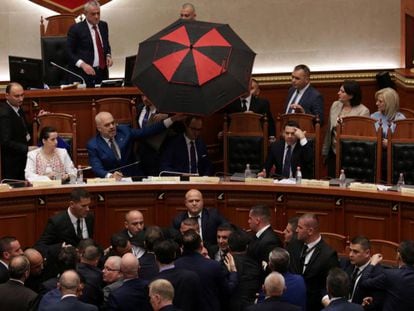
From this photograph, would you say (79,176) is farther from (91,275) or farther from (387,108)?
(387,108)

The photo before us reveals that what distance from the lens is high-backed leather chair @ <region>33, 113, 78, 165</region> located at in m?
11.2

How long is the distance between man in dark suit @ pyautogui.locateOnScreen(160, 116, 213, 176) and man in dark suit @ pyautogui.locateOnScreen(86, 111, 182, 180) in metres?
0.19

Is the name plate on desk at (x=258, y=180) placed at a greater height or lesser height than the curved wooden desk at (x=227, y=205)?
greater

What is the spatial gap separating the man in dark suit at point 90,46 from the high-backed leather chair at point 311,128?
2129mm

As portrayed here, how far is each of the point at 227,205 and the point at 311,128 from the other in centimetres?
125

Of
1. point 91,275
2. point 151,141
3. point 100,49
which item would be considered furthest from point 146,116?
point 91,275

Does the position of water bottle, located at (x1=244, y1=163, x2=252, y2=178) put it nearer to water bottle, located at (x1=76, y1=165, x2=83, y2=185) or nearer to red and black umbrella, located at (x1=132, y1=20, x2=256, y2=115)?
red and black umbrella, located at (x1=132, y1=20, x2=256, y2=115)

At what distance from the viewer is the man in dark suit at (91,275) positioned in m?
8.04

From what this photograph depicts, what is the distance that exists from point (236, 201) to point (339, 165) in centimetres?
112

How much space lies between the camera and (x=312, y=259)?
8.55 meters

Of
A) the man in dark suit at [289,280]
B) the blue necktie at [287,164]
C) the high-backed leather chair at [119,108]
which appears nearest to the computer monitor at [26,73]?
the high-backed leather chair at [119,108]

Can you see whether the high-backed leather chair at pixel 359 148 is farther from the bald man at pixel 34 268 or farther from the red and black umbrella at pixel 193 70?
the bald man at pixel 34 268

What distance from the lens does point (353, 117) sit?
1091cm

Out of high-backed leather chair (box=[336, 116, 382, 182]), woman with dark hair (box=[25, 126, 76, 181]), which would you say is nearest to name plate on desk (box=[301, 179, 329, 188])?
high-backed leather chair (box=[336, 116, 382, 182])
